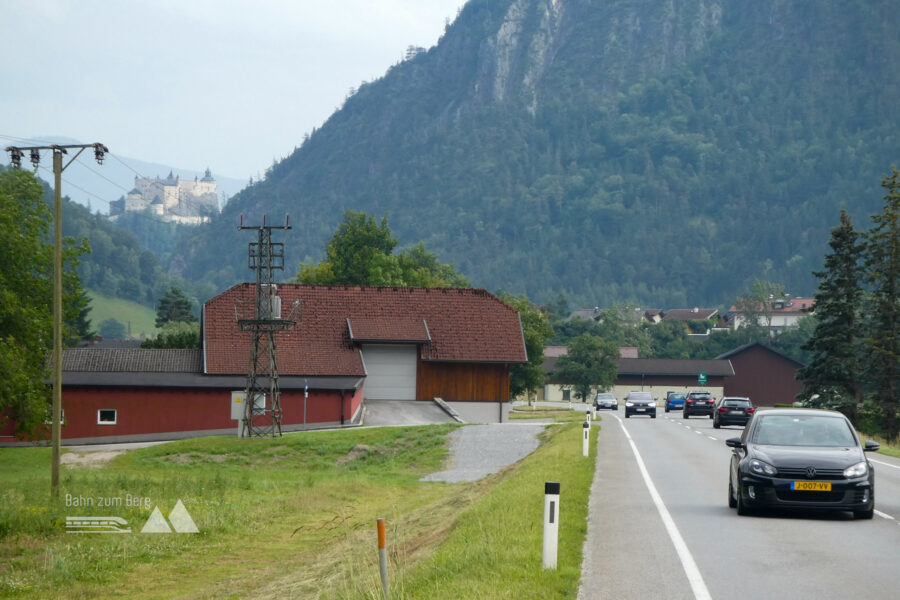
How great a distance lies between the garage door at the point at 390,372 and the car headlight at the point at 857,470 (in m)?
49.7

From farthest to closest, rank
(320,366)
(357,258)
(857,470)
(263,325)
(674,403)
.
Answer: (357,258), (674,403), (320,366), (263,325), (857,470)

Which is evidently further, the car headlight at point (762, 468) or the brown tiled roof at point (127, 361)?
the brown tiled roof at point (127, 361)

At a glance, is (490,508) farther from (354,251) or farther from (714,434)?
(354,251)

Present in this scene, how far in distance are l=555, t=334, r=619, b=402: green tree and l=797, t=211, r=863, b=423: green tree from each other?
53.3 meters

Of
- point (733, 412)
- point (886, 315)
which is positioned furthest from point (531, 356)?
point (733, 412)

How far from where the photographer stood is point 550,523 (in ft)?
39.1

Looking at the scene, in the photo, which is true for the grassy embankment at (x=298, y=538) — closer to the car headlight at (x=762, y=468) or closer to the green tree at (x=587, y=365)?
the car headlight at (x=762, y=468)

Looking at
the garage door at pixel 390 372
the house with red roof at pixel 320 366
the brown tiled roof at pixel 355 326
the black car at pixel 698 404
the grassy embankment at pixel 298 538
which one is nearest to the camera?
the grassy embankment at pixel 298 538

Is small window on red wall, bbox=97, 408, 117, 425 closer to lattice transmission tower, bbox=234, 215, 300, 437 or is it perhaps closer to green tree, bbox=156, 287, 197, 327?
lattice transmission tower, bbox=234, 215, 300, 437

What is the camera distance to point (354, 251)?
351 feet

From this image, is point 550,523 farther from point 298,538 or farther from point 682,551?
point 298,538

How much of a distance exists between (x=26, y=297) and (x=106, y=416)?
13.8 metres

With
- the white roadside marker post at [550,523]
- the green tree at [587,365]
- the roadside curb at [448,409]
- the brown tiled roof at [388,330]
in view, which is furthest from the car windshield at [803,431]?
the green tree at [587,365]

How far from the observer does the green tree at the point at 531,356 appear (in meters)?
87.0
